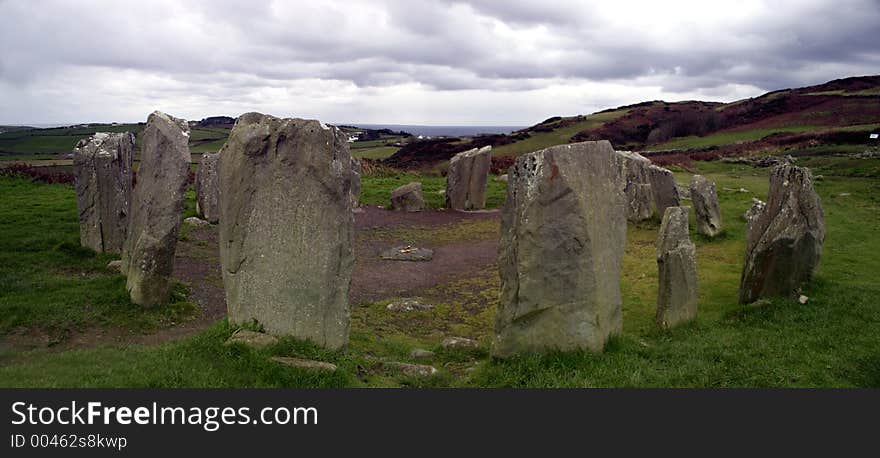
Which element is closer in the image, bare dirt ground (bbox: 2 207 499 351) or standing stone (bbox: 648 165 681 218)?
bare dirt ground (bbox: 2 207 499 351)

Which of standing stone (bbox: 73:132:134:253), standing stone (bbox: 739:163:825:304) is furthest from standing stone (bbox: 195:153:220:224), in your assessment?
standing stone (bbox: 739:163:825:304)

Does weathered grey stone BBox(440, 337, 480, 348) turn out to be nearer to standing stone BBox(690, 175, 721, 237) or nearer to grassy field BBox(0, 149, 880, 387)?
grassy field BBox(0, 149, 880, 387)

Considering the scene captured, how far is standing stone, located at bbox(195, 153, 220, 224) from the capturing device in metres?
22.3

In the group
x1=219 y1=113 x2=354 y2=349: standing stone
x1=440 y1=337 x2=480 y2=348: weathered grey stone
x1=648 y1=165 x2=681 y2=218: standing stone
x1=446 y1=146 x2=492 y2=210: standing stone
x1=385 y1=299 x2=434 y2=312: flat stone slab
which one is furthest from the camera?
x1=446 y1=146 x2=492 y2=210: standing stone

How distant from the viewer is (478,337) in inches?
484

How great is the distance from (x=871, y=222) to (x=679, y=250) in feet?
44.1

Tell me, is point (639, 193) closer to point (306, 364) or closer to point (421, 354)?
point (421, 354)

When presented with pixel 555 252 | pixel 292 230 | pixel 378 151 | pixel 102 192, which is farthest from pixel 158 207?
pixel 378 151

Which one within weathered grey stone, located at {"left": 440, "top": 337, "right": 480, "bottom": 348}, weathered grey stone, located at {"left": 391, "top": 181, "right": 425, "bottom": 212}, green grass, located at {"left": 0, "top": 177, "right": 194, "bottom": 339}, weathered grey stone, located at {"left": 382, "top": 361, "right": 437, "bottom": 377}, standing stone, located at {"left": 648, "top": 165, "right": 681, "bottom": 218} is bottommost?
weathered grey stone, located at {"left": 440, "top": 337, "right": 480, "bottom": 348}

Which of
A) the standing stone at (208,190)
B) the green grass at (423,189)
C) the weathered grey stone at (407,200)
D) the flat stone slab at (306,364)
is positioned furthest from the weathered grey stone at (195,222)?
the flat stone slab at (306,364)

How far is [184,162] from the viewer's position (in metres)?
12.6

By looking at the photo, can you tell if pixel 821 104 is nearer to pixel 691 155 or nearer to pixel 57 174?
pixel 691 155

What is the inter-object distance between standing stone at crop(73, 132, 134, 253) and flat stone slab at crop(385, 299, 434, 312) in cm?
746

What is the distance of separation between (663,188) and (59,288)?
19.0 m
